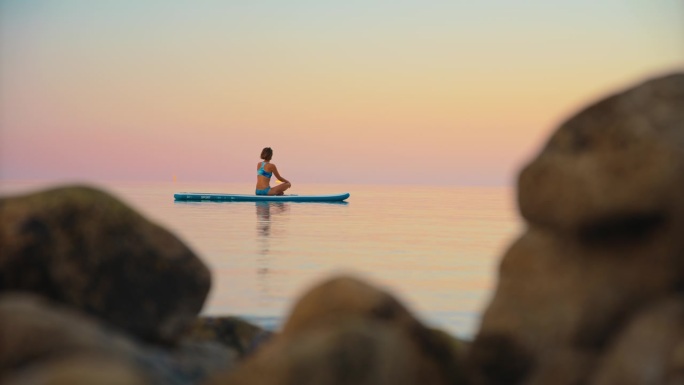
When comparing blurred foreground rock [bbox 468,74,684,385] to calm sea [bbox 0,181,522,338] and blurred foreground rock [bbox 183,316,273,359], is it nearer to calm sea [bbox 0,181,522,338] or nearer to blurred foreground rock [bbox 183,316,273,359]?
calm sea [bbox 0,181,522,338]

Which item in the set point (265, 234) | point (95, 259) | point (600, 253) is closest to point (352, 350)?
point (600, 253)

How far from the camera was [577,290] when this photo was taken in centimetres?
571

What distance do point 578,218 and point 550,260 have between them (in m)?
0.50

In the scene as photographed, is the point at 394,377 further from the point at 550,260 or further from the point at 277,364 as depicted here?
the point at 550,260

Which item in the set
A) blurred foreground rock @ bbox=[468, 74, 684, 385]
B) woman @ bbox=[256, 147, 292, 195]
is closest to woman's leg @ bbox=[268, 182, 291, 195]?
woman @ bbox=[256, 147, 292, 195]

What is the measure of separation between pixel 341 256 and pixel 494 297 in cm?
1375

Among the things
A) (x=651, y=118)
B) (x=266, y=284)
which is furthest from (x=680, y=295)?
(x=266, y=284)

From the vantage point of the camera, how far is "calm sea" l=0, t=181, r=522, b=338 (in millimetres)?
13398

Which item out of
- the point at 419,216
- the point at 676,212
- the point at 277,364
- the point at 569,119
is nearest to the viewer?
the point at 277,364

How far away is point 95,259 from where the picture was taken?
6.30 meters

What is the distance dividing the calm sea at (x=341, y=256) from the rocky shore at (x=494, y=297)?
0.60 meters

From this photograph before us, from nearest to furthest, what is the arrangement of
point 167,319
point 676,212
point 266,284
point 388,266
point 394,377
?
1. point 394,377
2. point 676,212
3. point 167,319
4. point 266,284
5. point 388,266

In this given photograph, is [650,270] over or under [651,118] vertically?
under

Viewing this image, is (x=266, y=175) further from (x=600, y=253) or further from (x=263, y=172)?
(x=600, y=253)
